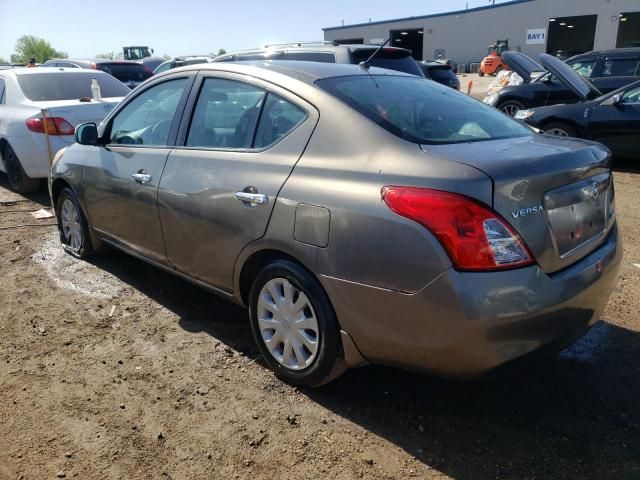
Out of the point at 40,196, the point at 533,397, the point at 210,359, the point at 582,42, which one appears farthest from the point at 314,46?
the point at 582,42

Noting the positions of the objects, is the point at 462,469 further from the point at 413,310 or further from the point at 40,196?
the point at 40,196

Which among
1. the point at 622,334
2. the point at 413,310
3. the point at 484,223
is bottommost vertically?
the point at 622,334

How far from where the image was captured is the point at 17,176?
280 inches

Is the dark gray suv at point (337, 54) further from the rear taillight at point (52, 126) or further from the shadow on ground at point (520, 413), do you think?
the shadow on ground at point (520, 413)

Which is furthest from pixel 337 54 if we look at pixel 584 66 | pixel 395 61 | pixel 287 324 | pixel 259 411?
pixel 584 66

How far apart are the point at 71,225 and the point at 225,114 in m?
2.40

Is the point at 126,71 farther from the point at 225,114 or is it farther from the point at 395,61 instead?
the point at 225,114

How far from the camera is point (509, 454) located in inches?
94.3

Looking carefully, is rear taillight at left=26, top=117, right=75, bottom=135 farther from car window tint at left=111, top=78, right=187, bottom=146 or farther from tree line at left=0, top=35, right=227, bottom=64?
tree line at left=0, top=35, right=227, bottom=64

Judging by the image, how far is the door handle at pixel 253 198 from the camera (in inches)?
108

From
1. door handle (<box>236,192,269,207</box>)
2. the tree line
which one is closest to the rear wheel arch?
door handle (<box>236,192,269,207</box>)

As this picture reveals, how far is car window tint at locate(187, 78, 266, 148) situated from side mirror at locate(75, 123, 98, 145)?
1174mm

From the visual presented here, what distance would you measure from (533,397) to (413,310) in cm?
104

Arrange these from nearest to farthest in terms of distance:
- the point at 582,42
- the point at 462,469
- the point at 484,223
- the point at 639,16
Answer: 1. the point at 484,223
2. the point at 462,469
3. the point at 639,16
4. the point at 582,42
